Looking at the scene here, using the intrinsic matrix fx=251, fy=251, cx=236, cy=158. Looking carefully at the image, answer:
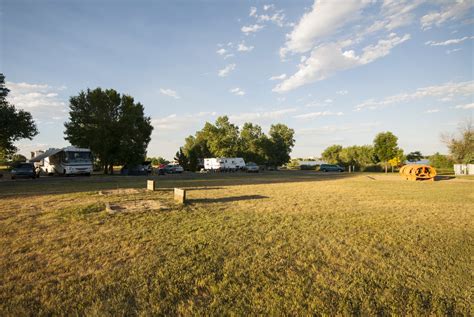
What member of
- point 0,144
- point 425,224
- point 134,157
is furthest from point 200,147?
point 425,224

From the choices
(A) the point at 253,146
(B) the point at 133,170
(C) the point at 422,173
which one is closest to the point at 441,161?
(C) the point at 422,173

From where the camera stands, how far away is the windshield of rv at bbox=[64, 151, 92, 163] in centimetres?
2605

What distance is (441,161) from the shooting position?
46062 millimetres

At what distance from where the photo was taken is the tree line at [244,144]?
63.8 m

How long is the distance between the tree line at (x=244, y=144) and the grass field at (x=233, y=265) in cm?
5609

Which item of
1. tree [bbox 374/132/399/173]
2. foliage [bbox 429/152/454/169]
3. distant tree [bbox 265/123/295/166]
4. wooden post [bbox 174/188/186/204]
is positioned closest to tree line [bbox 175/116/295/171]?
distant tree [bbox 265/123/295/166]

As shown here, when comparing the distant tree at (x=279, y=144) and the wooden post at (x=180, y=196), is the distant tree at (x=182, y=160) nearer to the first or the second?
the distant tree at (x=279, y=144)

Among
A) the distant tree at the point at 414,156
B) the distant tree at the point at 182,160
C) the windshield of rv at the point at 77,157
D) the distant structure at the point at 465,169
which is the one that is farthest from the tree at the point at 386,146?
the windshield of rv at the point at 77,157

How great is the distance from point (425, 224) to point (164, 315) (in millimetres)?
7115

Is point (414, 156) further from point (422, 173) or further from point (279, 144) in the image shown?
point (422, 173)

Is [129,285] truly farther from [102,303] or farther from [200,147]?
[200,147]

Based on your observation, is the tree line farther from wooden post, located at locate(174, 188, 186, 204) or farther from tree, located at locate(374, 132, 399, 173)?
wooden post, located at locate(174, 188, 186, 204)

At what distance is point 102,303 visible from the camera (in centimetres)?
295

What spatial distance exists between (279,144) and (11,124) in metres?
54.5
